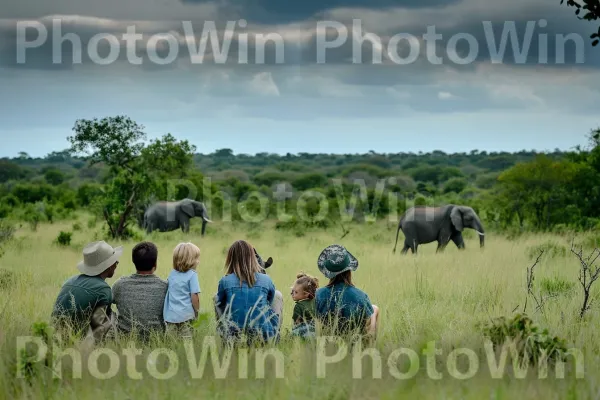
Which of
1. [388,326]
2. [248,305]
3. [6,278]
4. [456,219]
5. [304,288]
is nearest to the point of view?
[248,305]

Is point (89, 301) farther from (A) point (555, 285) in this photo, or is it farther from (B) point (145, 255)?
(A) point (555, 285)

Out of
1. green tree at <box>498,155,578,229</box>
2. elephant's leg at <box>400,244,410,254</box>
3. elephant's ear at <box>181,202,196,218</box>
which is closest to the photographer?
elephant's leg at <box>400,244,410,254</box>

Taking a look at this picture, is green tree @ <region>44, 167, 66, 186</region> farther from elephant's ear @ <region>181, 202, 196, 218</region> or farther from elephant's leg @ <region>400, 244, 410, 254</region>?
elephant's leg @ <region>400, 244, 410, 254</region>

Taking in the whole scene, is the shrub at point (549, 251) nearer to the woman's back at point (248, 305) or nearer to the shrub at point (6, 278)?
the shrub at point (6, 278)

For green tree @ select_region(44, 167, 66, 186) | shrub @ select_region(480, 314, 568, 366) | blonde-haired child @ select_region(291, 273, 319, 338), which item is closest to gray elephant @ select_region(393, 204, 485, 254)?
blonde-haired child @ select_region(291, 273, 319, 338)

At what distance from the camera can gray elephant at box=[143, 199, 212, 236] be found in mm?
25375

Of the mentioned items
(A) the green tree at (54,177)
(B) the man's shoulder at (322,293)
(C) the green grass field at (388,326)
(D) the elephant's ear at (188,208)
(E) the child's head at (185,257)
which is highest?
(A) the green tree at (54,177)

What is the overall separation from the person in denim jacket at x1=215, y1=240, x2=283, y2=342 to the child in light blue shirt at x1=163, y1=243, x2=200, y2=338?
0.37 metres

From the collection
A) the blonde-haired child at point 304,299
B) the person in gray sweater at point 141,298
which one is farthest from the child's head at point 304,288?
the person in gray sweater at point 141,298

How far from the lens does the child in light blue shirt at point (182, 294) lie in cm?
699

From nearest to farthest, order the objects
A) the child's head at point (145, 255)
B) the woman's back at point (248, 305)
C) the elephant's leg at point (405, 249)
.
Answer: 1. the woman's back at point (248, 305)
2. the child's head at point (145, 255)
3. the elephant's leg at point (405, 249)

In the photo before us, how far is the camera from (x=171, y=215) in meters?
25.8

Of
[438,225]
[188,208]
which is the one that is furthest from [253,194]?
[438,225]

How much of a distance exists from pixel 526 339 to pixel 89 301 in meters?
3.54
